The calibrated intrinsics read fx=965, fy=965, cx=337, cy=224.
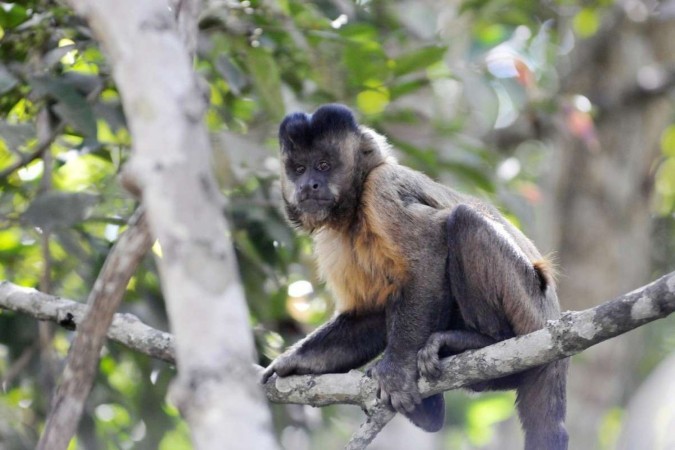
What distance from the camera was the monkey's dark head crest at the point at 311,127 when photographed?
621 centimetres

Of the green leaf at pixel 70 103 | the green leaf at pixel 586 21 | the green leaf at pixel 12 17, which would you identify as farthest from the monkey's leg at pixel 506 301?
the green leaf at pixel 586 21

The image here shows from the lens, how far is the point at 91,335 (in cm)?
411

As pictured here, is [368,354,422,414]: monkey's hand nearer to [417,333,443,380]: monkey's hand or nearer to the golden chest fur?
[417,333,443,380]: monkey's hand

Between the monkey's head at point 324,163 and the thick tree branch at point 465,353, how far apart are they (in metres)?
1.09

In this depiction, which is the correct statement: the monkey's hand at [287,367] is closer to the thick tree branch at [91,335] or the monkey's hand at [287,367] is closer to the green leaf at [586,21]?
the thick tree branch at [91,335]

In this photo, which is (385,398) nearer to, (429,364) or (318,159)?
(429,364)

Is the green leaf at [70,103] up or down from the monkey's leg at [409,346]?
up

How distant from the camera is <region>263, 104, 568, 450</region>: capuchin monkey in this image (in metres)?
5.48

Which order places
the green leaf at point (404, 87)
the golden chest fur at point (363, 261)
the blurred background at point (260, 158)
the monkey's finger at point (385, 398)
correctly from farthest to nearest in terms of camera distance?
the green leaf at point (404, 87) → the blurred background at point (260, 158) → the golden chest fur at point (363, 261) → the monkey's finger at point (385, 398)

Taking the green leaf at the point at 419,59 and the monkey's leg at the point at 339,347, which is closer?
the monkey's leg at the point at 339,347

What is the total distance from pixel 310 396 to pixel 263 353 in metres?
1.46

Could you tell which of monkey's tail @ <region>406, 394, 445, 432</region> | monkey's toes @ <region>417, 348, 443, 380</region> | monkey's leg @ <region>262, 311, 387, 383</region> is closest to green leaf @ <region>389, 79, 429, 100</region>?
monkey's leg @ <region>262, 311, 387, 383</region>

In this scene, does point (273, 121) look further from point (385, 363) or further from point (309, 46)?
point (385, 363)

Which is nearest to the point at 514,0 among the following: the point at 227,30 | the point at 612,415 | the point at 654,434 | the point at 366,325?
the point at 227,30
